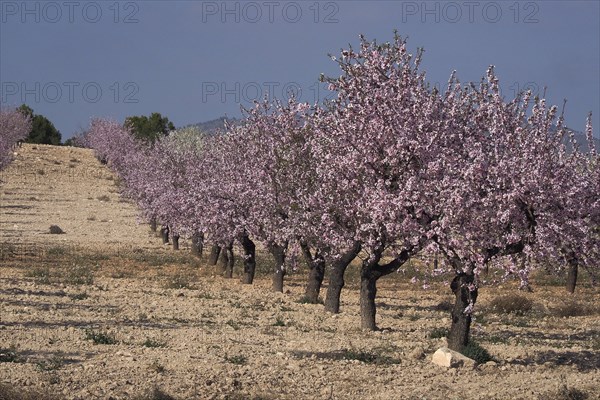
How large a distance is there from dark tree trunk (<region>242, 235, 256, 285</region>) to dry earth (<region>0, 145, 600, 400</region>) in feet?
2.20

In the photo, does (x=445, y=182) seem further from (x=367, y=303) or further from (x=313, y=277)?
(x=313, y=277)

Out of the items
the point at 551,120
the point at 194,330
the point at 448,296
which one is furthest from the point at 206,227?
the point at 551,120

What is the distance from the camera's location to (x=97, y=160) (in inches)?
4781

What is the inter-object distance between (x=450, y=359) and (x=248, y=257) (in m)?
19.3

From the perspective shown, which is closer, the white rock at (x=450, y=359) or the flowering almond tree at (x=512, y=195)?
the flowering almond tree at (x=512, y=195)

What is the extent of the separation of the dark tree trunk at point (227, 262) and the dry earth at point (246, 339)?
74 cm

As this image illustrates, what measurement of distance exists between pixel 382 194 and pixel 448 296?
18.9 metres

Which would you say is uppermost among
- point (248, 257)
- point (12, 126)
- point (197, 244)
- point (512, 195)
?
point (12, 126)

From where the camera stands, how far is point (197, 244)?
51.1 meters

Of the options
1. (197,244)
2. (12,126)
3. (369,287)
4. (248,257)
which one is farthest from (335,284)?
(12,126)

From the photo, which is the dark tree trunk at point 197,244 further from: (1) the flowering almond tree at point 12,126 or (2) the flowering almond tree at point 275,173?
(1) the flowering almond tree at point 12,126

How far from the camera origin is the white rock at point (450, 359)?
18.2 m

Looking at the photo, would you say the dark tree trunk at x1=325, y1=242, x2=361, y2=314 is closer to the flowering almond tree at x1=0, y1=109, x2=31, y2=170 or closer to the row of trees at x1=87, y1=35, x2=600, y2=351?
the row of trees at x1=87, y1=35, x2=600, y2=351

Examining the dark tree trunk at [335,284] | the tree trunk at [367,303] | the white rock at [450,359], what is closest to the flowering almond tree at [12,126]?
the dark tree trunk at [335,284]
